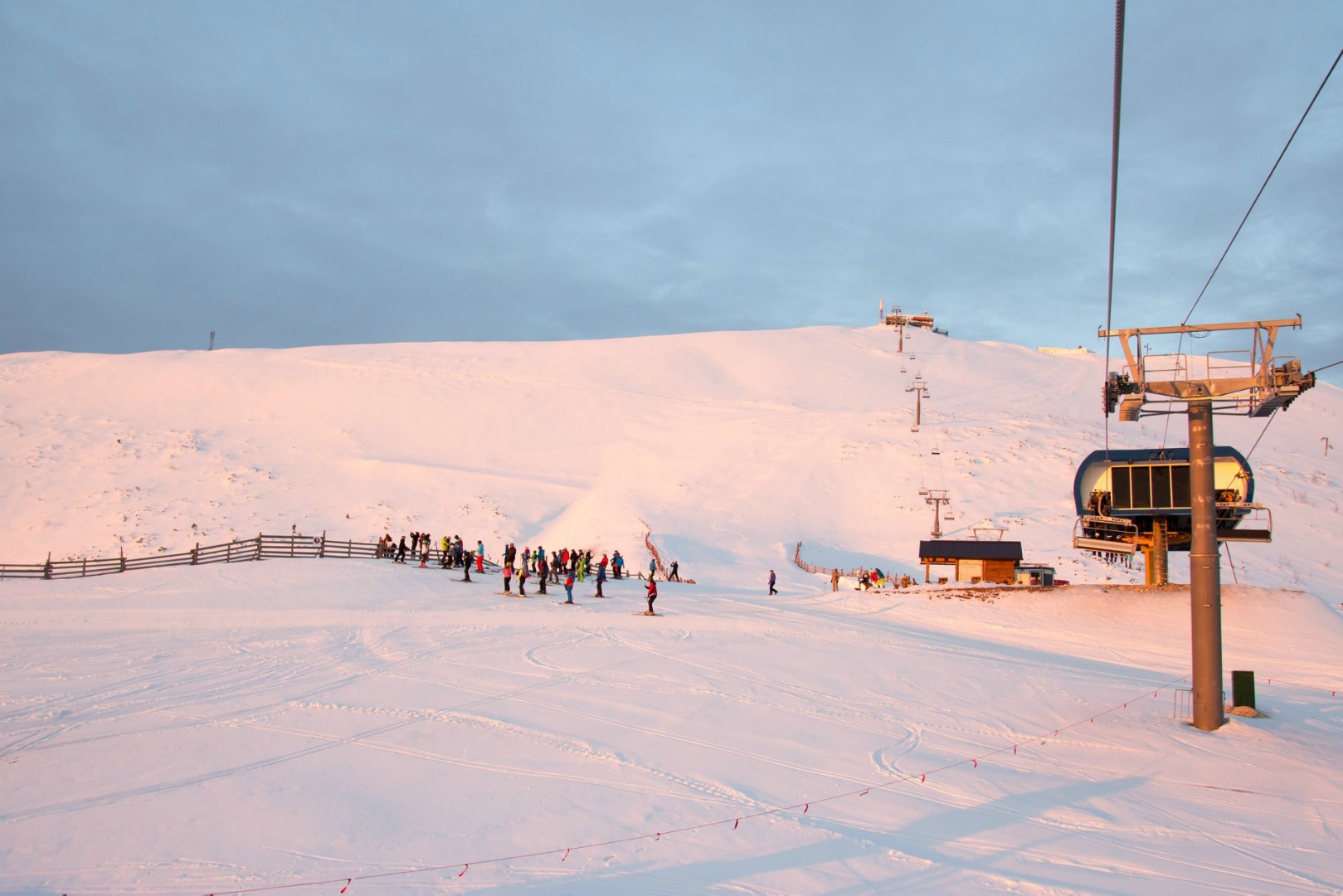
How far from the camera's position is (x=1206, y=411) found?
54.8ft

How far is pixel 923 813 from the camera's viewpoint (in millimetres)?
9945

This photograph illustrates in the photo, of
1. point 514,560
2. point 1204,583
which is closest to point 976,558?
point 514,560

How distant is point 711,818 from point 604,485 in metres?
47.2

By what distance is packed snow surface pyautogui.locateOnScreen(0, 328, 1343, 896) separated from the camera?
837cm

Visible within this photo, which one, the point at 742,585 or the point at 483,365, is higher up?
the point at 483,365

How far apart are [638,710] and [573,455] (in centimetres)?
5017

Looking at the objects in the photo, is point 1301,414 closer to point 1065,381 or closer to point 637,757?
point 1065,381

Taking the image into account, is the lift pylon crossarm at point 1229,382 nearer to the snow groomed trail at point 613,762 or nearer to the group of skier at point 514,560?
the snow groomed trail at point 613,762

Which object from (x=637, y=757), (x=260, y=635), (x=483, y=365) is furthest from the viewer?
(x=483, y=365)

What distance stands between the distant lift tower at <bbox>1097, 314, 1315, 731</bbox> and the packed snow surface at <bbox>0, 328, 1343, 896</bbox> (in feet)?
3.91

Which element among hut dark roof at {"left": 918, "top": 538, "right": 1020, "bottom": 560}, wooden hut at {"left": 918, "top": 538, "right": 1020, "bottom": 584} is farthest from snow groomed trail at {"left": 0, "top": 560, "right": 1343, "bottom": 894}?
hut dark roof at {"left": 918, "top": 538, "right": 1020, "bottom": 560}

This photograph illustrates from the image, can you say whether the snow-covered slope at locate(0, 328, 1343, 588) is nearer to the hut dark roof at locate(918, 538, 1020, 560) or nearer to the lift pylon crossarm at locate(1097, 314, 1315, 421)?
the hut dark roof at locate(918, 538, 1020, 560)

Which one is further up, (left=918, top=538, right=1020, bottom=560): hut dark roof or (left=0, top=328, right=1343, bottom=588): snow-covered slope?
(left=0, top=328, right=1343, bottom=588): snow-covered slope

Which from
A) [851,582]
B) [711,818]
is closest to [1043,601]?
[851,582]
